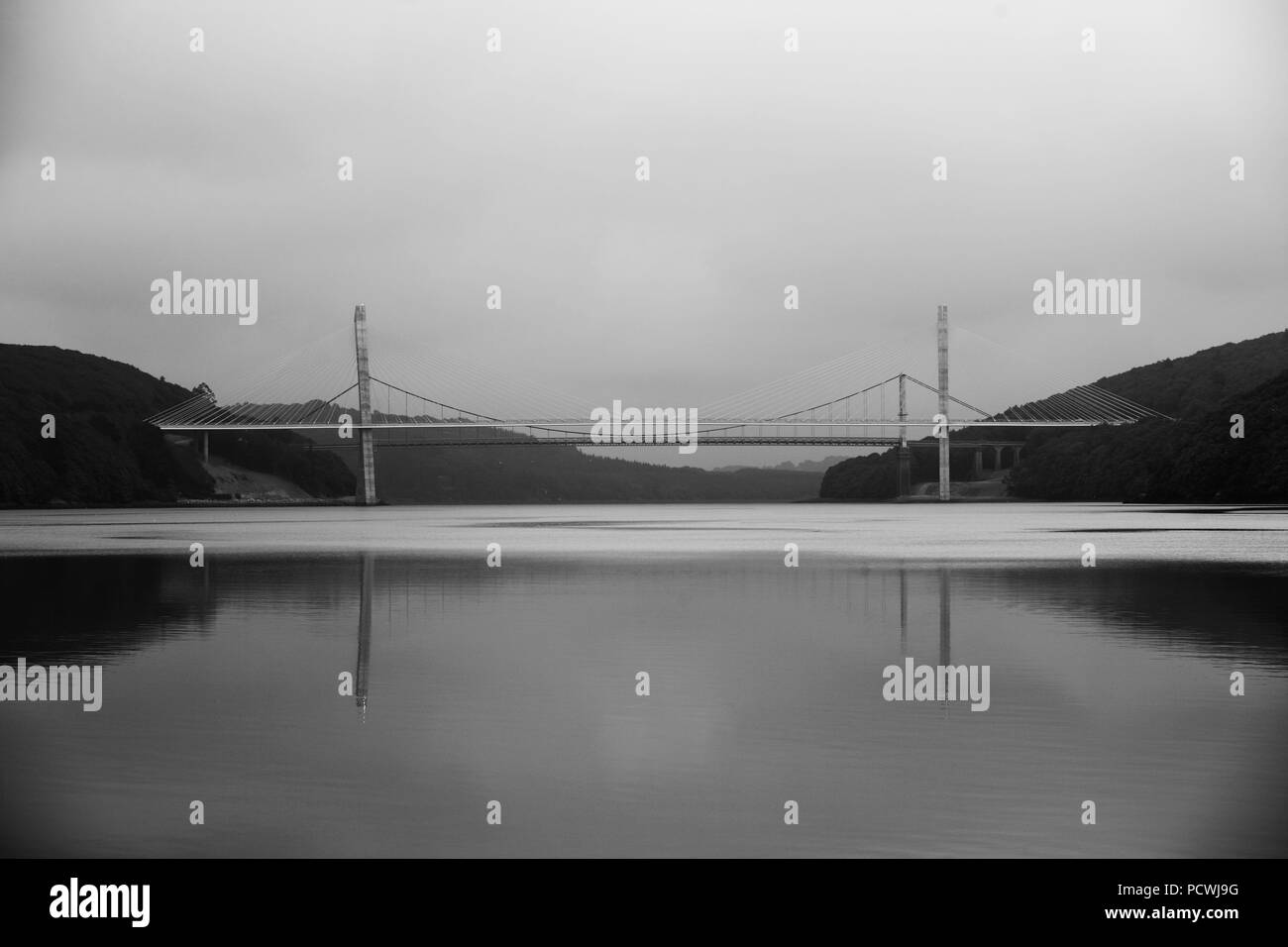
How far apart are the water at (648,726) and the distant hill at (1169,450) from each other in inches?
2719

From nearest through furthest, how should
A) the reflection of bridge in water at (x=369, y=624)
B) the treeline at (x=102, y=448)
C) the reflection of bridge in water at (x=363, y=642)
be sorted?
the reflection of bridge in water at (x=363, y=642) → the reflection of bridge in water at (x=369, y=624) → the treeline at (x=102, y=448)

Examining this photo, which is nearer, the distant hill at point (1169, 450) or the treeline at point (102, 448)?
the distant hill at point (1169, 450)

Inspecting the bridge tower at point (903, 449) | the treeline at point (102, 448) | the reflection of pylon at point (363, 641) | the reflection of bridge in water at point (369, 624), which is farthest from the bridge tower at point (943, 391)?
the reflection of pylon at point (363, 641)

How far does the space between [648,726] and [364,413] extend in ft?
306

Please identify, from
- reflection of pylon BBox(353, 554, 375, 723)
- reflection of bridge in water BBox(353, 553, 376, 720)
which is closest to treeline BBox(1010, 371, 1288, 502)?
reflection of bridge in water BBox(353, 553, 376, 720)

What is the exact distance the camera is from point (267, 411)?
120 metres

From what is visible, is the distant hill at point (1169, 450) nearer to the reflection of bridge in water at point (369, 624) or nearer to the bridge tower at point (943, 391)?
the bridge tower at point (943, 391)

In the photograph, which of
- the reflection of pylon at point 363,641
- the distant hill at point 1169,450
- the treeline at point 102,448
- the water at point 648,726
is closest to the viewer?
the water at point 648,726

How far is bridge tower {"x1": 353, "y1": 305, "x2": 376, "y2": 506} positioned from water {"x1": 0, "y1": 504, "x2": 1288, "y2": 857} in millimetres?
79447

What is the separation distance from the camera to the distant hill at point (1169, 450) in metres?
85.9

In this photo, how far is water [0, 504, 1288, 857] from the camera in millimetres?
7105

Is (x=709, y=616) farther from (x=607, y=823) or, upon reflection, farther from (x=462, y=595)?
(x=607, y=823)

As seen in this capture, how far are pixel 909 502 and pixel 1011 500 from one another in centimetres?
918

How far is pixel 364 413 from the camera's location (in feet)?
331
